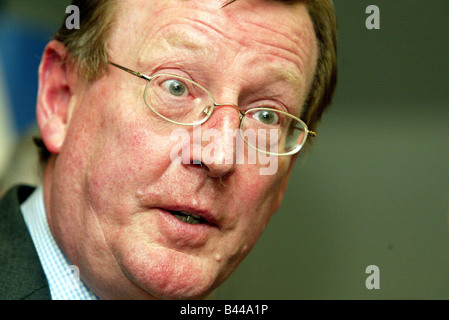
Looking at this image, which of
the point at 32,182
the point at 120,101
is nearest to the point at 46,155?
the point at 120,101

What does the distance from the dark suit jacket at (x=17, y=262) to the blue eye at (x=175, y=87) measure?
624mm

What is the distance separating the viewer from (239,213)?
1.45m

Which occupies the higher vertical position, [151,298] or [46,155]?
[46,155]

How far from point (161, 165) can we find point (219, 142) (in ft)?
0.54

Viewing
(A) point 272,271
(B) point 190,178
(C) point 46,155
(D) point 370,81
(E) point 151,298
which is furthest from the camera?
(A) point 272,271

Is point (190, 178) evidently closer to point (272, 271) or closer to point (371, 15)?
point (371, 15)

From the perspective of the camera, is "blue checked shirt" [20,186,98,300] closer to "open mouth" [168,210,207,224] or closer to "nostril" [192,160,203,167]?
"open mouth" [168,210,207,224]

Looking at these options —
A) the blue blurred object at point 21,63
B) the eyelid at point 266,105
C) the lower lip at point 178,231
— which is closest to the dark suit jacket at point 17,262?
the lower lip at point 178,231

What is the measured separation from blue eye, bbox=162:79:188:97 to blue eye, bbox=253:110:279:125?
23 centimetres

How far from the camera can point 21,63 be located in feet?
10.1

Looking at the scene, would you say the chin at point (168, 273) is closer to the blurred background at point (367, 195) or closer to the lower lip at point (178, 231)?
the lower lip at point (178, 231)

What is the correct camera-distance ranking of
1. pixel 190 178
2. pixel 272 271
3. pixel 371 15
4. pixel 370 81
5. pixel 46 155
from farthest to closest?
pixel 272 271 → pixel 370 81 → pixel 371 15 → pixel 46 155 → pixel 190 178

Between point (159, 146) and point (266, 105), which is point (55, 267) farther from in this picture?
point (266, 105)
